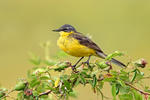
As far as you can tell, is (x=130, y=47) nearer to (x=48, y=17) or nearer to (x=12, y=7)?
(x=48, y=17)

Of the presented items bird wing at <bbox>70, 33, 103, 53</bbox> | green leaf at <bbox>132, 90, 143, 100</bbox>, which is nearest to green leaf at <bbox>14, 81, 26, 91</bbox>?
green leaf at <bbox>132, 90, 143, 100</bbox>

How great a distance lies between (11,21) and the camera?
1191cm

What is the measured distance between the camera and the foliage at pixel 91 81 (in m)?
2.62

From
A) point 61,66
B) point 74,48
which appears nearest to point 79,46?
point 74,48

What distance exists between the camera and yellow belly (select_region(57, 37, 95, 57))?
179 inches

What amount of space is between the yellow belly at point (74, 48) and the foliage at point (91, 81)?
64.3 inches

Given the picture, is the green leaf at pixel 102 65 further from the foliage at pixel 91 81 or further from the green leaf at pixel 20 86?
the green leaf at pixel 20 86

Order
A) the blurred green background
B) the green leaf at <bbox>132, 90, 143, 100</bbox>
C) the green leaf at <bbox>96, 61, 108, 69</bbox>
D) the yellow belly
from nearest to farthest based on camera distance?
the green leaf at <bbox>132, 90, 143, 100</bbox> < the green leaf at <bbox>96, 61, 108, 69</bbox> < the yellow belly < the blurred green background

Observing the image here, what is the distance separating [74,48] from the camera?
4602 millimetres

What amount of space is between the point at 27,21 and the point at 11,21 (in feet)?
1.49

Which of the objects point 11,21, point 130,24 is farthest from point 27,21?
point 130,24

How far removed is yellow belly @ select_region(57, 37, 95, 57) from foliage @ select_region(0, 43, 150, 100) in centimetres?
163

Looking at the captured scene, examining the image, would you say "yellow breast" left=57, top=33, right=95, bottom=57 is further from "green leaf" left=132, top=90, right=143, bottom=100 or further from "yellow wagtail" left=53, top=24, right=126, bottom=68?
"green leaf" left=132, top=90, right=143, bottom=100

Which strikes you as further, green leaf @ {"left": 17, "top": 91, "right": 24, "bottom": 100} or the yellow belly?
the yellow belly
